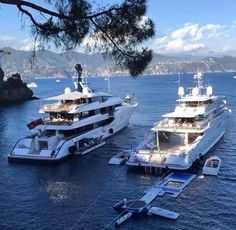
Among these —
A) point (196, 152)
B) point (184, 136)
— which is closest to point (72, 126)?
point (184, 136)

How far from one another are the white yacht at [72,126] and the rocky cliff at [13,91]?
6996 cm

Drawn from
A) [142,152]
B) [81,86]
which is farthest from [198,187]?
[81,86]

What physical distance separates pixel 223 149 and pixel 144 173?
12194 mm

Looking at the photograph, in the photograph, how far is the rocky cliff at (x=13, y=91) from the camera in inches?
4857

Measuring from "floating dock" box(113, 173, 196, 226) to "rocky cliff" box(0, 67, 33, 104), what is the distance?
9525 centimetres

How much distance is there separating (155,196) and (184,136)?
13.3 meters

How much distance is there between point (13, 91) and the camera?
127438 mm

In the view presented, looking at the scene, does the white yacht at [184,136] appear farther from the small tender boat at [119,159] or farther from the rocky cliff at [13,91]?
the rocky cliff at [13,91]

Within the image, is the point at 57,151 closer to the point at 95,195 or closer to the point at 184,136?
the point at 95,195

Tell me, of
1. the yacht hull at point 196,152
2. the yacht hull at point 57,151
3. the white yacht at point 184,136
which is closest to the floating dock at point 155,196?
the yacht hull at point 196,152

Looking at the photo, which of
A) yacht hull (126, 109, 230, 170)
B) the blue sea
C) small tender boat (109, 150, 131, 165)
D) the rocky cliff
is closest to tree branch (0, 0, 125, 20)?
the blue sea

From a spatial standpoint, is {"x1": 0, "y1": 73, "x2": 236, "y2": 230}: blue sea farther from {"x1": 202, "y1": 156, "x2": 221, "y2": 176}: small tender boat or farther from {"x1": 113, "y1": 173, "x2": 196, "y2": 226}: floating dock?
{"x1": 202, "y1": 156, "x2": 221, "y2": 176}: small tender boat

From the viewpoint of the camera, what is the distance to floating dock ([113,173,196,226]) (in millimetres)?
26656

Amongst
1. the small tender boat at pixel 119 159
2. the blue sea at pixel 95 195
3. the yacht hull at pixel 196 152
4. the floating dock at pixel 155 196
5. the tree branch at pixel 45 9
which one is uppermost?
the tree branch at pixel 45 9
